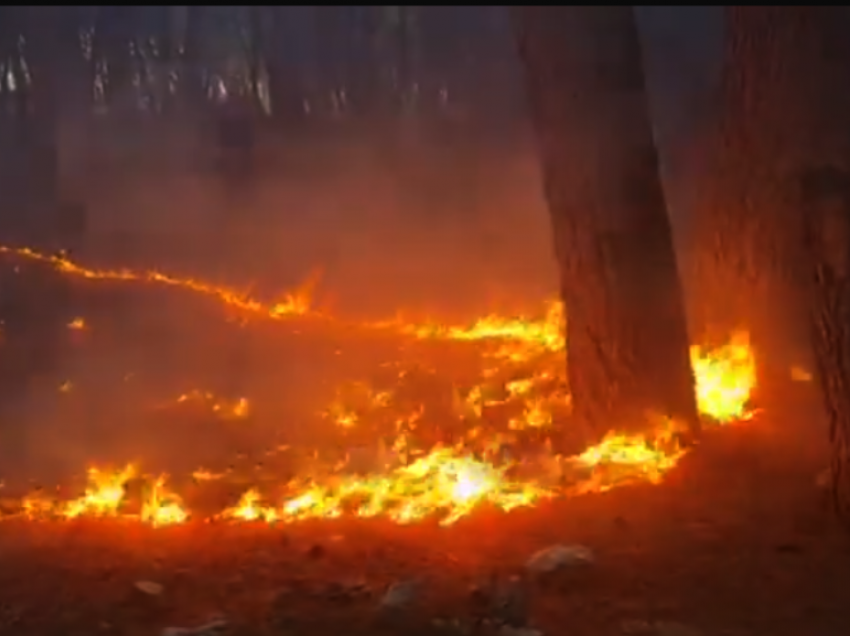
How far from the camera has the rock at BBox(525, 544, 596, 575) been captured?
6.17m

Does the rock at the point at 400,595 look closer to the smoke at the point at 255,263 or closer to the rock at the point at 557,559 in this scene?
the rock at the point at 557,559

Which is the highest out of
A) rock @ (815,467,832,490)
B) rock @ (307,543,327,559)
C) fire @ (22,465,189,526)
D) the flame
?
the flame

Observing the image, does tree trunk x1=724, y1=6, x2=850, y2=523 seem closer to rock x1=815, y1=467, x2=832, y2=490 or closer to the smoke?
rock x1=815, y1=467, x2=832, y2=490

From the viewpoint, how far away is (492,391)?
30.8 feet

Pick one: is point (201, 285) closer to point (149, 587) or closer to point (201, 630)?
point (149, 587)

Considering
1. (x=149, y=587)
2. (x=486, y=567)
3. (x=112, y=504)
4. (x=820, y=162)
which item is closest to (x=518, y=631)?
(x=486, y=567)

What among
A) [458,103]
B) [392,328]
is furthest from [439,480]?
[458,103]

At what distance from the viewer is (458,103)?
18297 millimetres

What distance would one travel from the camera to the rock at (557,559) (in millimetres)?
6168

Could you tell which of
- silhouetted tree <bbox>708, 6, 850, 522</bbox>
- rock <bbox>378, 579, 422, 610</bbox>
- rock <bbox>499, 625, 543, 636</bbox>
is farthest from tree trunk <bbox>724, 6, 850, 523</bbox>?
rock <bbox>378, 579, 422, 610</bbox>

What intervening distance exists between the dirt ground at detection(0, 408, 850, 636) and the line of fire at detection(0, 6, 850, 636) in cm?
2

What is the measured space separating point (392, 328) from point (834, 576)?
19.5 ft

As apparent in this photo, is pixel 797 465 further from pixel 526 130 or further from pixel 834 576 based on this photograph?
pixel 526 130

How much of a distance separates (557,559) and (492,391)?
3.22 metres
